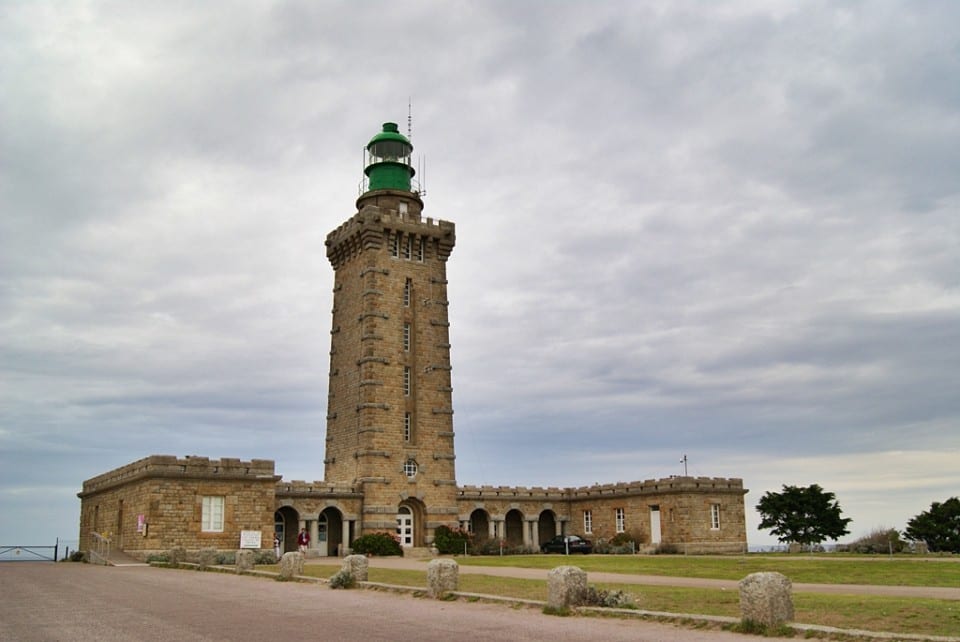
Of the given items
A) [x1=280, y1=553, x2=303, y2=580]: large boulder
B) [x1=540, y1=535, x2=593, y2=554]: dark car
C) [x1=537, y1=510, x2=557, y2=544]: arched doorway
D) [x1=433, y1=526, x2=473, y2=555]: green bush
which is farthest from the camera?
[x1=537, y1=510, x2=557, y2=544]: arched doorway

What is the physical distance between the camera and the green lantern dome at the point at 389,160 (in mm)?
48344

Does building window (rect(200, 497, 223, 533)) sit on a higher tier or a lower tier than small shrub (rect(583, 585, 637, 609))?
higher

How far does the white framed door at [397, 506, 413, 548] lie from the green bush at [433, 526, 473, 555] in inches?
60.2

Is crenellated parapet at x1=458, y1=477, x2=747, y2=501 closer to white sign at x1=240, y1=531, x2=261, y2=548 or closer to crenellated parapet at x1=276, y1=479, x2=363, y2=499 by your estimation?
crenellated parapet at x1=276, y1=479, x2=363, y2=499

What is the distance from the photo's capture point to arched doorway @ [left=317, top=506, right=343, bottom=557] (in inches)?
1671

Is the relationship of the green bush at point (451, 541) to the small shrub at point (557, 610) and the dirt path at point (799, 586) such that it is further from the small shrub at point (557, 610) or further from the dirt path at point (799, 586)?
the small shrub at point (557, 610)

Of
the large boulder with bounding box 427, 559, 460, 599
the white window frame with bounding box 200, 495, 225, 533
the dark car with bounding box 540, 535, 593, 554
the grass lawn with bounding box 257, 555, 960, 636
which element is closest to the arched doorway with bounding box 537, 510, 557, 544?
the dark car with bounding box 540, 535, 593, 554

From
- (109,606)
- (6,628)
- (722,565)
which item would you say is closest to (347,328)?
(722,565)

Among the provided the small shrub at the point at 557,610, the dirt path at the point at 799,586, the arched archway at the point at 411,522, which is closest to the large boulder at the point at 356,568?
the dirt path at the point at 799,586

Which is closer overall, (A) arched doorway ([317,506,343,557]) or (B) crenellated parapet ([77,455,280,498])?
(B) crenellated parapet ([77,455,280,498])

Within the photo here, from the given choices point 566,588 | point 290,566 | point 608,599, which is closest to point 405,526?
point 290,566

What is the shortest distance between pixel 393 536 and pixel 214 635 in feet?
101

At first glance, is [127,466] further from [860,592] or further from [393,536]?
[860,592]

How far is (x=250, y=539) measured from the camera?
35.6 m
